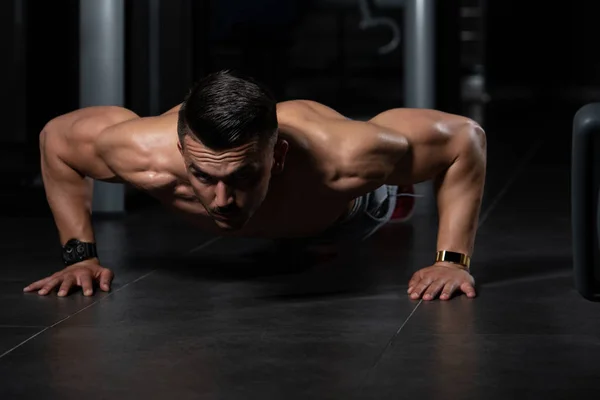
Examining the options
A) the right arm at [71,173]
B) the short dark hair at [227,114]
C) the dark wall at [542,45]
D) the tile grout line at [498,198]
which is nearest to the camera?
the tile grout line at [498,198]

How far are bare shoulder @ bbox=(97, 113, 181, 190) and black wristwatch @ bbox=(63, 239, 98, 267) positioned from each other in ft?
1.10

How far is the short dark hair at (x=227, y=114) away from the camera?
2.75m

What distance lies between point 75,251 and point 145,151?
1.56 feet

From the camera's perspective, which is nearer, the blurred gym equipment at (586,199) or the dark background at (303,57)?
the blurred gym equipment at (586,199)

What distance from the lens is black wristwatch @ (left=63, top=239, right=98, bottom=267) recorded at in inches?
134

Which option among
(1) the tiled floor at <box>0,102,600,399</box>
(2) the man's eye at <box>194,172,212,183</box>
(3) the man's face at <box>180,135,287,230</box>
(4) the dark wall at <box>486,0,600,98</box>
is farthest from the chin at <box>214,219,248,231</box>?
(4) the dark wall at <box>486,0,600,98</box>

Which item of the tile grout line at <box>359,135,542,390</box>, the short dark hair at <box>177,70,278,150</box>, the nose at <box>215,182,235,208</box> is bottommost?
the tile grout line at <box>359,135,542,390</box>

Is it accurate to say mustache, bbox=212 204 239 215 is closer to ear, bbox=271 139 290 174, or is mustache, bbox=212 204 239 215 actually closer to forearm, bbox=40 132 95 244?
ear, bbox=271 139 290 174

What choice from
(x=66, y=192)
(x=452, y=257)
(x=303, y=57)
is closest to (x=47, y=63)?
(x=66, y=192)

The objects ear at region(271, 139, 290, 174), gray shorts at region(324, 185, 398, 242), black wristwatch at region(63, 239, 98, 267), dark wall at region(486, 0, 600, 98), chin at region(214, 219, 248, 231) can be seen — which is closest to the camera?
chin at region(214, 219, 248, 231)

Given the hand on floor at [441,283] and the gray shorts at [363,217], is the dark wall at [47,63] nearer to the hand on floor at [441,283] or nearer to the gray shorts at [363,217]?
the gray shorts at [363,217]

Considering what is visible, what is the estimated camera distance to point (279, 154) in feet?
9.82

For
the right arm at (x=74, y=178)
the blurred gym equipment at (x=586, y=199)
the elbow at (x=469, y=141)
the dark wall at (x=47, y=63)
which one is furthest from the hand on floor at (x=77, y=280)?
the dark wall at (x=47, y=63)

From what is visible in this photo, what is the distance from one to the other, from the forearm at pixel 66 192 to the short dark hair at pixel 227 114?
63 centimetres
